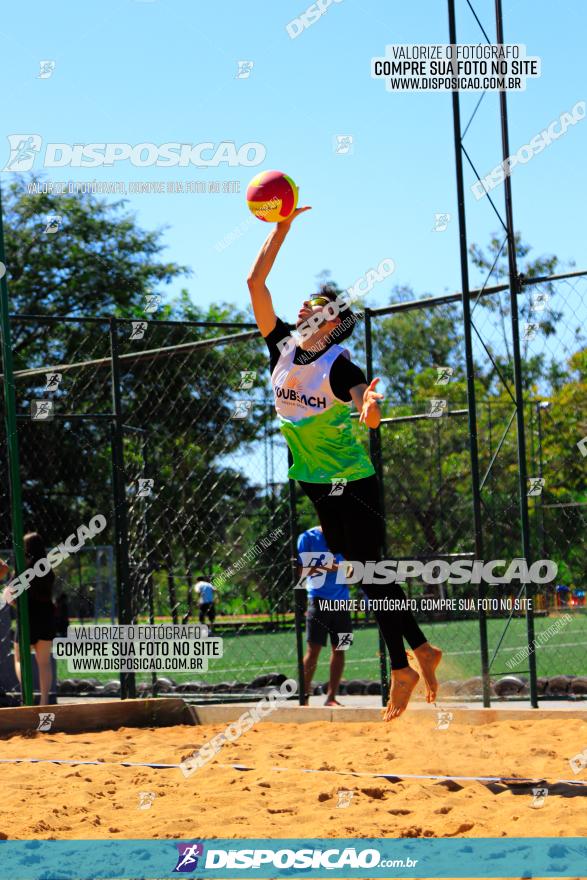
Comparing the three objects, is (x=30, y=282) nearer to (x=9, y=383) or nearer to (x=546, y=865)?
(x=9, y=383)

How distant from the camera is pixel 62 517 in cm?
2817

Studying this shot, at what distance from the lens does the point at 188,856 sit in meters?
4.09

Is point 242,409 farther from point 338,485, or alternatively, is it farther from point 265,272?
point 338,485

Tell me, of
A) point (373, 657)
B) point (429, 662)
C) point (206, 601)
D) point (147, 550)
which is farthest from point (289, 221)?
point (373, 657)

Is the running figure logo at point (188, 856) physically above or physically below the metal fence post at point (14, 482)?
below

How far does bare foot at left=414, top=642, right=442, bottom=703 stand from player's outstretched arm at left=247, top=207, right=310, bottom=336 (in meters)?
1.95

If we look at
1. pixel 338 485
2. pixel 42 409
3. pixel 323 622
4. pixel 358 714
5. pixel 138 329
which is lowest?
pixel 358 714

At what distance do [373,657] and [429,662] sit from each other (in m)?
13.3

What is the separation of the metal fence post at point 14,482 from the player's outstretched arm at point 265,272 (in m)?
3.13

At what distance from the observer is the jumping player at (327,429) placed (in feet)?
19.5

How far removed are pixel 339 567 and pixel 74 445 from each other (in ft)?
60.0

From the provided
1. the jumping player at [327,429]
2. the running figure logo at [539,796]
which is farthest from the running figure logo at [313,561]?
the running figure logo at [539,796]

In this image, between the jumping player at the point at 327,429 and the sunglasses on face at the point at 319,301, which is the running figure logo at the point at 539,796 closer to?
the jumping player at the point at 327,429

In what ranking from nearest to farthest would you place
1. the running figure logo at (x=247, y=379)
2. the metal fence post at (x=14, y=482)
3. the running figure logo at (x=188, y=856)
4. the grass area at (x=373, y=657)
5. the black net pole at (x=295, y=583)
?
the running figure logo at (x=188, y=856) < the metal fence post at (x=14, y=482) < the black net pole at (x=295, y=583) < the running figure logo at (x=247, y=379) < the grass area at (x=373, y=657)
